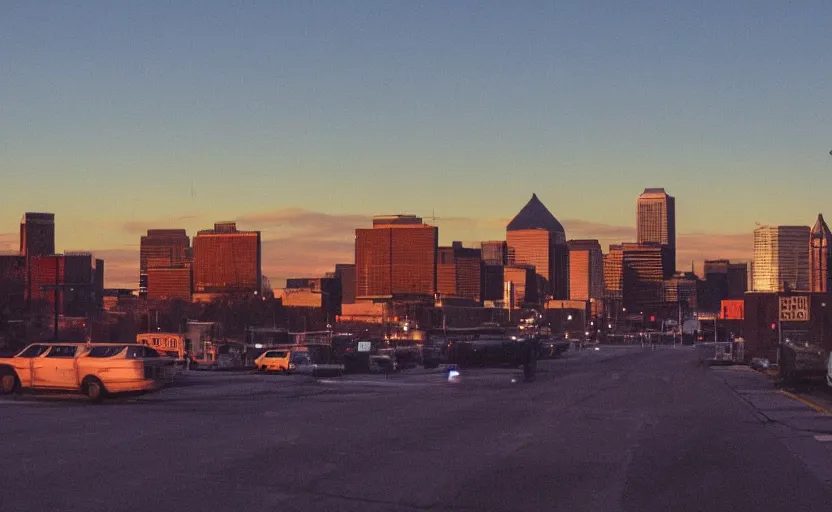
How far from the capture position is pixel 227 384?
156 ft

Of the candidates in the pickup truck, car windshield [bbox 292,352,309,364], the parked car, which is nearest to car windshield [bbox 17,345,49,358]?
the pickup truck

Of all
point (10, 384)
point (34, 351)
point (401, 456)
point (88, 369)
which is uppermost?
point (34, 351)

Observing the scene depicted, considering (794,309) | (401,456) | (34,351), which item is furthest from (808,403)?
(794,309)

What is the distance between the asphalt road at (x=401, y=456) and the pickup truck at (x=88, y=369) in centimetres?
74

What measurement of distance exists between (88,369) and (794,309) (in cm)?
7124

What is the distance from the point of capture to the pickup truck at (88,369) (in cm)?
Answer: 3556

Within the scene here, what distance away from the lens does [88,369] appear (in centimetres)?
3606

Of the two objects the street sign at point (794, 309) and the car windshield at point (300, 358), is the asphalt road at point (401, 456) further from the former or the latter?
the street sign at point (794, 309)

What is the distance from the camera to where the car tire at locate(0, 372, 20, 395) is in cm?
3756

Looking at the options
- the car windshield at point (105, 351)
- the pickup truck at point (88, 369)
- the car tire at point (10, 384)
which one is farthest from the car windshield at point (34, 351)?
the car windshield at point (105, 351)

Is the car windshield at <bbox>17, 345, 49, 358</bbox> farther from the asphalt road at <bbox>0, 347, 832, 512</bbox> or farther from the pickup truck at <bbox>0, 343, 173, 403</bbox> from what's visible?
the asphalt road at <bbox>0, 347, 832, 512</bbox>

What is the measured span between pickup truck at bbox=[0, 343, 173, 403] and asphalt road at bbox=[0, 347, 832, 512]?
2.44ft

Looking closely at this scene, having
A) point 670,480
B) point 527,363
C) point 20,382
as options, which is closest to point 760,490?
point 670,480

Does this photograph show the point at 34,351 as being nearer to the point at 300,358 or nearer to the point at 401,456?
the point at 401,456
